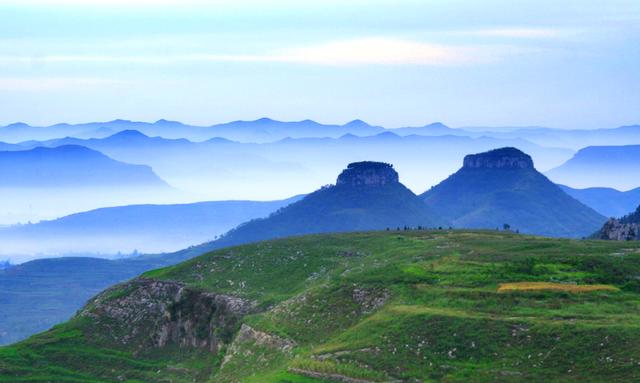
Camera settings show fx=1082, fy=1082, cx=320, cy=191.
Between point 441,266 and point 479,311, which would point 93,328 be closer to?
point 441,266

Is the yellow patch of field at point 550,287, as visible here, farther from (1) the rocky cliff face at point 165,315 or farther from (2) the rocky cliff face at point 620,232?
(2) the rocky cliff face at point 620,232

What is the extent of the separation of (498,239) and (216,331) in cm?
3771

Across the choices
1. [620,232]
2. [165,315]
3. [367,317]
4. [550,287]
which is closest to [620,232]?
[620,232]

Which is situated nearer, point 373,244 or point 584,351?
point 584,351

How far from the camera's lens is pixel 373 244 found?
141m

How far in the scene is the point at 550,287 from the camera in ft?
314

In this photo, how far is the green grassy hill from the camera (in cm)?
8212

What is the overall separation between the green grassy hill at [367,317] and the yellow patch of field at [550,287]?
202mm

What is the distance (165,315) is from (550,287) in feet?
173

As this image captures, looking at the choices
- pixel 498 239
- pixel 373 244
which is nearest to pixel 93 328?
pixel 373 244

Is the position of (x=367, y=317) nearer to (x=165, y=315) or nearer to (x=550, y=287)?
(x=550, y=287)

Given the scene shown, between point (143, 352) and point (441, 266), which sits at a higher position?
point (441, 266)

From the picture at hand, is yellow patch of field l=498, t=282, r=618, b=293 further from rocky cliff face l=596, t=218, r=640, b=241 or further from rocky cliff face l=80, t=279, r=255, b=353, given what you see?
rocky cliff face l=596, t=218, r=640, b=241

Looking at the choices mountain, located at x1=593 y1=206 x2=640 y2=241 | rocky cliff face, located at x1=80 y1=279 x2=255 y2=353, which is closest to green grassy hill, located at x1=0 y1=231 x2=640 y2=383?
rocky cliff face, located at x1=80 y1=279 x2=255 y2=353
